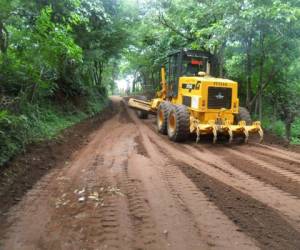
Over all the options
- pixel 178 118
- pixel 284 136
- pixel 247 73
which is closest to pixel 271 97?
pixel 247 73

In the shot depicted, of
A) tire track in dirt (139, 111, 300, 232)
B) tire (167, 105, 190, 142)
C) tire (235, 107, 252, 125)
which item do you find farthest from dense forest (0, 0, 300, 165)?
tire track in dirt (139, 111, 300, 232)

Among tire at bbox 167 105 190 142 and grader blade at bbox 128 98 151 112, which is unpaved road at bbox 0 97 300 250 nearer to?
tire at bbox 167 105 190 142

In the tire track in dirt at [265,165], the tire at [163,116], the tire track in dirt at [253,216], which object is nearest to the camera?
the tire track in dirt at [253,216]

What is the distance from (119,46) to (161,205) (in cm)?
1482

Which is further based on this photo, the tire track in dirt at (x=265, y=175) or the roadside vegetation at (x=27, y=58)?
the roadside vegetation at (x=27, y=58)

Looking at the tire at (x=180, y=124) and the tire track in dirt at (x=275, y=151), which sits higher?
the tire at (x=180, y=124)

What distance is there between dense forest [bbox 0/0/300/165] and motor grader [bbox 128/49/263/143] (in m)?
1.09

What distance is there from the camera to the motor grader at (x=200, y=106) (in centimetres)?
967

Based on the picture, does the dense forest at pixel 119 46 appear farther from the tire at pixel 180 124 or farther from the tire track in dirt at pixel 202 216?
the tire track in dirt at pixel 202 216

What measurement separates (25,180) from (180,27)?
38.0 ft

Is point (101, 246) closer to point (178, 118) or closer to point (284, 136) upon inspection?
point (178, 118)

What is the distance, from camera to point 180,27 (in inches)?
620

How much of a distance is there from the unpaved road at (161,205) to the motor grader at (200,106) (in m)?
1.74

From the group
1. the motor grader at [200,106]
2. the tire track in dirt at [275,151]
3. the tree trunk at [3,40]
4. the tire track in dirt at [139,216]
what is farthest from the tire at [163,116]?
the tire track in dirt at [139,216]
